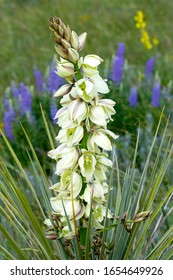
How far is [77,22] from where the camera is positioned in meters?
6.75

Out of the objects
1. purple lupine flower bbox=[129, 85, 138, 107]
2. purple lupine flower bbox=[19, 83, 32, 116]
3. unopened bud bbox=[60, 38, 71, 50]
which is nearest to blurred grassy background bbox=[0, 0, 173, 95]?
purple lupine flower bbox=[19, 83, 32, 116]

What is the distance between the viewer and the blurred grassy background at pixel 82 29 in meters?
6.16

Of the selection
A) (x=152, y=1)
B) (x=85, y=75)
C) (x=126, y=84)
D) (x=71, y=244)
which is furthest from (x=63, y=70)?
(x=152, y=1)

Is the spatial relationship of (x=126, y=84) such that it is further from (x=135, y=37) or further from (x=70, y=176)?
(x=70, y=176)

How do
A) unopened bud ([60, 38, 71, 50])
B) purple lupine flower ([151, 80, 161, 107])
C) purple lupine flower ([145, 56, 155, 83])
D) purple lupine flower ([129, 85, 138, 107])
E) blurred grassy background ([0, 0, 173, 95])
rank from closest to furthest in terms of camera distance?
unopened bud ([60, 38, 71, 50]) < purple lupine flower ([151, 80, 161, 107]) < purple lupine flower ([129, 85, 138, 107]) < purple lupine flower ([145, 56, 155, 83]) < blurred grassy background ([0, 0, 173, 95])

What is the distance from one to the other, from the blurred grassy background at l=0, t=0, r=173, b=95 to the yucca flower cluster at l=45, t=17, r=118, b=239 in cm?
379

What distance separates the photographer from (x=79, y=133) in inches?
76.9

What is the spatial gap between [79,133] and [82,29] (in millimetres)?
4799

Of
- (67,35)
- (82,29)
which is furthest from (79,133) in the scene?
(82,29)

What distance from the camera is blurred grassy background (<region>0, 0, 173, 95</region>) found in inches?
242

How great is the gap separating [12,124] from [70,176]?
2390 millimetres

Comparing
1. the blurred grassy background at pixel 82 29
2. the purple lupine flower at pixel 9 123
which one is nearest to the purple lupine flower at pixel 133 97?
the purple lupine flower at pixel 9 123

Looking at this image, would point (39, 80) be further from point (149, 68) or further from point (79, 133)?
point (79, 133)

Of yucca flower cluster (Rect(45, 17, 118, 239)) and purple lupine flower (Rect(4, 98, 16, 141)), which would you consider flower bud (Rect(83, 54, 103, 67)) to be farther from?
purple lupine flower (Rect(4, 98, 16, 141))
